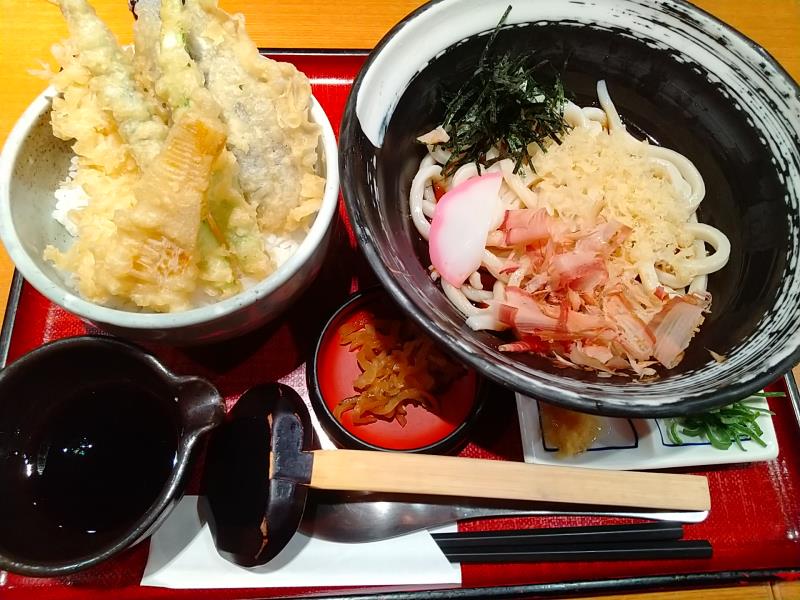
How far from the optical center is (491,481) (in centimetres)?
124

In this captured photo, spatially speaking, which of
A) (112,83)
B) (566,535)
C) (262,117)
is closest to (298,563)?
(566,535)

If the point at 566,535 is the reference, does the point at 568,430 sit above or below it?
above

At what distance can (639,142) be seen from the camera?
5.06 ft

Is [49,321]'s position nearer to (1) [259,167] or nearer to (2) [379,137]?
(1) [259,167]

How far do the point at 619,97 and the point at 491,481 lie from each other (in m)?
1.16

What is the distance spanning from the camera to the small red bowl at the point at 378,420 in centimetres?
141

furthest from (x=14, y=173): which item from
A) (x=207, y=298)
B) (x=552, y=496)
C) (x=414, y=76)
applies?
(x=552, y=496)

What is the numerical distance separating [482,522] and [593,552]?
0.91ft

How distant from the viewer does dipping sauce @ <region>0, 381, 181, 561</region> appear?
120 cm

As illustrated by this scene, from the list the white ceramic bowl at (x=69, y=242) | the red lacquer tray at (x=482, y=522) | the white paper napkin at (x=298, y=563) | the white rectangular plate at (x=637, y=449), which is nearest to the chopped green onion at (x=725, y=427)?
the white rectangular plate at (x=637, y=449)

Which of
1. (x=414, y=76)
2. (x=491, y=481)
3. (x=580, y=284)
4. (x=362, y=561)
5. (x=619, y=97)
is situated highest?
(x=619, y=97)

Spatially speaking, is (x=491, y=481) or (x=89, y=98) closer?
(x=491, y=481)

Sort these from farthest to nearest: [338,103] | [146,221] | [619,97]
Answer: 1. [338,103]
2. [619,97]
3. [146,221]

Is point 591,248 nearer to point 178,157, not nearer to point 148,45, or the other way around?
point 178,157
